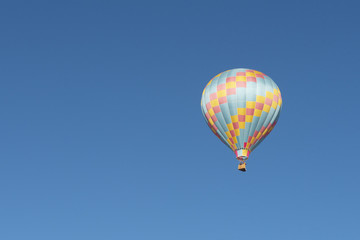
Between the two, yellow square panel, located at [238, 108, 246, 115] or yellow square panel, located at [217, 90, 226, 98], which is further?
yellow square panel, located at [217, 90, 226, 98]

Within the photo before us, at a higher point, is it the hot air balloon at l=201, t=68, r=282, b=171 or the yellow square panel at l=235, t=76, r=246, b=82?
the yellow square panel at l=235, t=76, r=246, b=82

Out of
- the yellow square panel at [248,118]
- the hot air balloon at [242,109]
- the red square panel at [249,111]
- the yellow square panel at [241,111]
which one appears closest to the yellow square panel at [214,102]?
the hot air balloon at [242,109]

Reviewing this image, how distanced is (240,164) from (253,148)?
7.33ft

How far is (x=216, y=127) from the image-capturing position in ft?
244

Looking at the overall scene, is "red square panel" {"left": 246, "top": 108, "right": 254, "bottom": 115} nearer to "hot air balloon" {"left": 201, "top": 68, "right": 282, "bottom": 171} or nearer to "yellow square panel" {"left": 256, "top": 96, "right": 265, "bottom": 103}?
"hot air balloon" {"left": 201, "top": 68, "right": 282, "bottom": 171}

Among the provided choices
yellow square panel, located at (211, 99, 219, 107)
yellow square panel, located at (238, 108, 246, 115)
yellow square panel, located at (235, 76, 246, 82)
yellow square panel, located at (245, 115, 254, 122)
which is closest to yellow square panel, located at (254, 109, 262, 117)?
yellow square panel, located at (245, 115, 254, 122)

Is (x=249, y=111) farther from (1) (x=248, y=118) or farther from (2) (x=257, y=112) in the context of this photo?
(2) (x=257, y=112)

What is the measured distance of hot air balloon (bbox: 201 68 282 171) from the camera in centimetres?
7300

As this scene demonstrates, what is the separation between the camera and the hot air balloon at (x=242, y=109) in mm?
73000

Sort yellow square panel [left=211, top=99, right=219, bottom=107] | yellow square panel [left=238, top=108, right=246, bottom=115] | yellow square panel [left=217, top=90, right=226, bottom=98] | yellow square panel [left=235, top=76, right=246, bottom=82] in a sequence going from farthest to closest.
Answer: yellow square panel [left=235, top=76, right=246, bottom=82], yellow square panel [left=211, top=99, right=219, bottom=107], yellow square panel [left=217, top=90, right=226, bottom=98], yellow square panel [left=238, top=108, right=246, bottom=115]

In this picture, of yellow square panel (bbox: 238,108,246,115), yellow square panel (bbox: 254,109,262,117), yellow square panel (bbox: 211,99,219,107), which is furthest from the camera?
yellow square panel (bbox: 211,99,219,107)

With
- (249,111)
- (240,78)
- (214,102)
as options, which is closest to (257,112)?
(249,111)

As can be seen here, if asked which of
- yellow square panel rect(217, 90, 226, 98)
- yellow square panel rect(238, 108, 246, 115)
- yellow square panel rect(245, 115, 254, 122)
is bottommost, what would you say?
yellow square panel rect(245, 115, 254, 122)

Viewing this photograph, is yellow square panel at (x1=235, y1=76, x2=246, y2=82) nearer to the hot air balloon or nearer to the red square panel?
the hot air balloon
